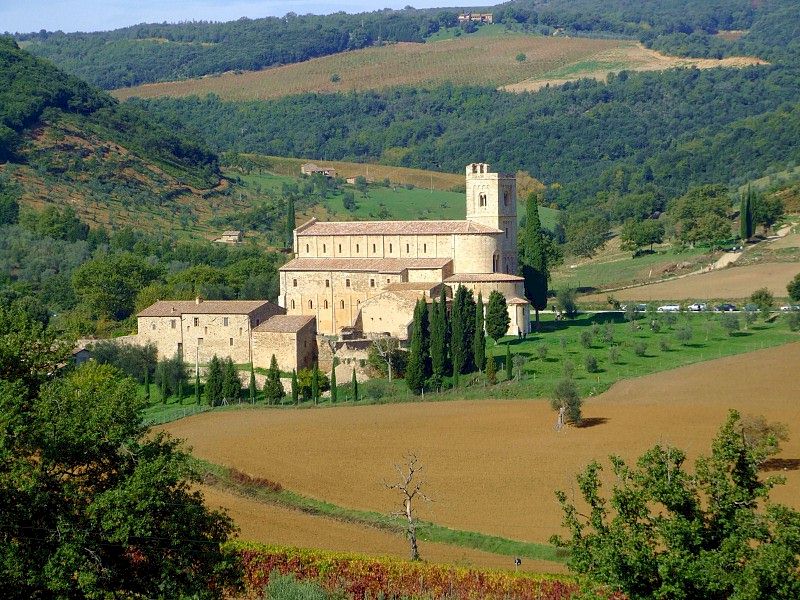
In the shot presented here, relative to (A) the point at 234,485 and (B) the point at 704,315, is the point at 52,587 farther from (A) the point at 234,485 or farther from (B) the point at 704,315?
(B) the point at 704,315

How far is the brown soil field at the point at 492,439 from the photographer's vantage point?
39.0 metres

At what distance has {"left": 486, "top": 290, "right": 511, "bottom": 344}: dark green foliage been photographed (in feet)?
190

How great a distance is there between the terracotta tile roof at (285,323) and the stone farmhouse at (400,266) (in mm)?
1858

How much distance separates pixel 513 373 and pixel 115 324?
23.9m

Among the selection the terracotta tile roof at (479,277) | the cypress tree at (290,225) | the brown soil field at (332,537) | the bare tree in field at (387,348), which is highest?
the cypress tree at (290,225)

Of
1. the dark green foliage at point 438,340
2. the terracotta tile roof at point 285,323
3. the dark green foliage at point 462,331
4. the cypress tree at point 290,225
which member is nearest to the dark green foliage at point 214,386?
the terracotta tile roof at point 285,323

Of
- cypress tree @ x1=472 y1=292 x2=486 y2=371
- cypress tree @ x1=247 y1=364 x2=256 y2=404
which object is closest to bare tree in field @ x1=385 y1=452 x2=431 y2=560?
cypress tree @ x1=472 y1=292 x2=486 y2=371

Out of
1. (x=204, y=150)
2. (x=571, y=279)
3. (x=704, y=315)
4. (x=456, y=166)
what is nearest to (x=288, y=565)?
(x=704, y=315)

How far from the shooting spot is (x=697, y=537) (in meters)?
22.7

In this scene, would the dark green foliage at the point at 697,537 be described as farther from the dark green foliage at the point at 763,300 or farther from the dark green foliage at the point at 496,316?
the dark green foliage at the point at 763,300

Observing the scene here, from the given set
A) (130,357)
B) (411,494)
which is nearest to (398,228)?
(130,357)

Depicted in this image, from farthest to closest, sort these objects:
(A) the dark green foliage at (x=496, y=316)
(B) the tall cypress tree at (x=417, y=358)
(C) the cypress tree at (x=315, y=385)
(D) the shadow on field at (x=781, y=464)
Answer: (A) the dark green foliage at (x=496, y=316) < (C) the cypress tree at (x=315, y=385) < (B) the tall cypress tree at (x=417, y=358) < (D) the shadow on field at (x=781, y=464)

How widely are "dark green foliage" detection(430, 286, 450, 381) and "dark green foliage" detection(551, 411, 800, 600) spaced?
30.8 m

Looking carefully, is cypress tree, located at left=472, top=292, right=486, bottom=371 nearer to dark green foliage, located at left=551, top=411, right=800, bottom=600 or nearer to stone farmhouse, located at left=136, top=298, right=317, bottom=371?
stone farmhouse, located at left=136, top=298, right=317, bottom=371
